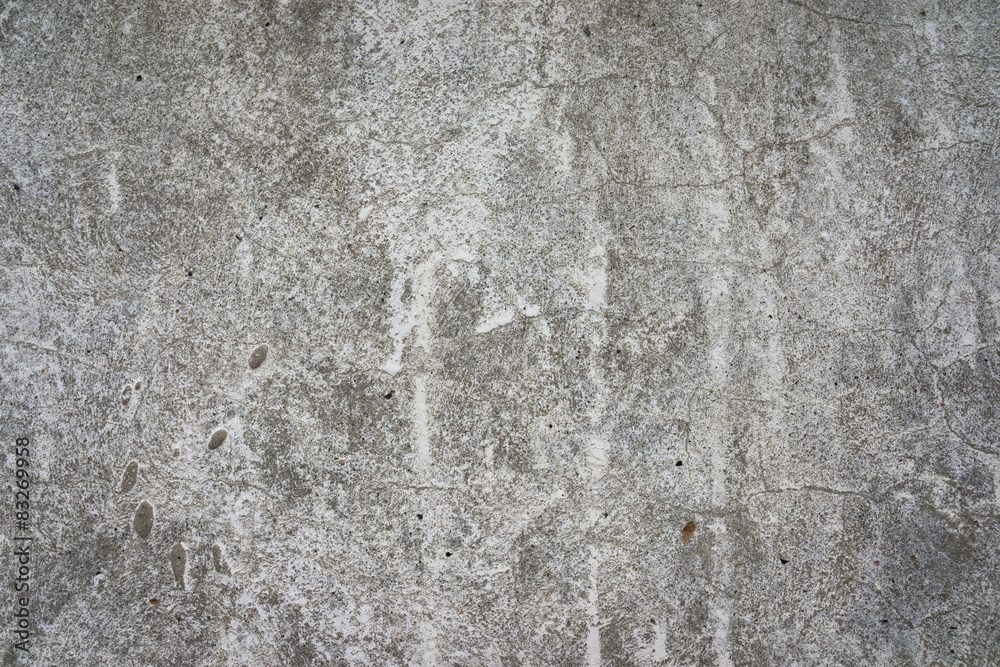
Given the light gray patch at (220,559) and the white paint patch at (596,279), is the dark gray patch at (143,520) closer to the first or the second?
the light gray patch at (220,559)

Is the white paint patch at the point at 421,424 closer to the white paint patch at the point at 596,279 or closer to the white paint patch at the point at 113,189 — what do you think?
the white paint patch at the point at 596,279

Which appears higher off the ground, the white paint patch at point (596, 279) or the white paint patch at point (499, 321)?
the white paint patch at point (596, 279)

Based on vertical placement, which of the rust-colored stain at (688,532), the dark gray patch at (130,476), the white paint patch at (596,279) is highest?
the white paint patch at (596,279)

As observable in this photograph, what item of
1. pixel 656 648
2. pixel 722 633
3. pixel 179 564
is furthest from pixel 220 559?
pixel 722 633

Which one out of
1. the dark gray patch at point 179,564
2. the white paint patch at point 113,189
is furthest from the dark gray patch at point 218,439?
the white paint patch at point 113,189

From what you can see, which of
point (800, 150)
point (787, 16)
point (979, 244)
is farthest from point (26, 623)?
point (979, 244)

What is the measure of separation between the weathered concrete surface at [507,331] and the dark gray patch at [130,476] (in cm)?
1

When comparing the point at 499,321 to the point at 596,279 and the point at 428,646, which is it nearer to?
the point at 596,279

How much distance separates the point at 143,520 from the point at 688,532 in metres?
1.91

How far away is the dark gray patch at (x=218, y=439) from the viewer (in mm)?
1982

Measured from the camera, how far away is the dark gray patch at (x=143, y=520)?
77.7 inches

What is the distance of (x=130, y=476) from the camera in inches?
77.9

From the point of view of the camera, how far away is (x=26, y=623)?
6.42 feet

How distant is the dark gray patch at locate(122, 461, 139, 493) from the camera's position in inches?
77.9
